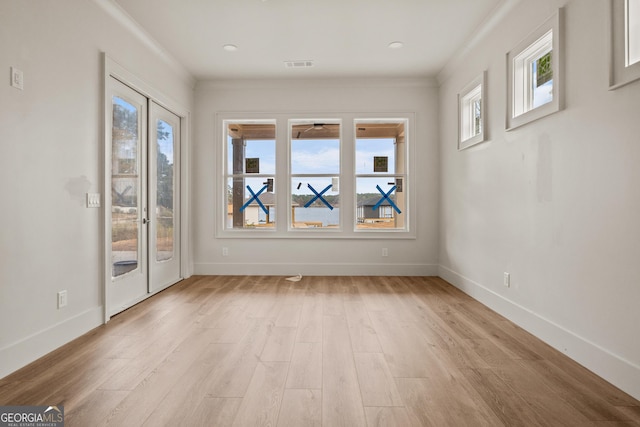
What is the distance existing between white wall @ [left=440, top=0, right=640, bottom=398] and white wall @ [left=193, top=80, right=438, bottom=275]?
4.27 ft

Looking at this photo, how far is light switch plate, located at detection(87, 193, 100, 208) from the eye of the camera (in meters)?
2.86

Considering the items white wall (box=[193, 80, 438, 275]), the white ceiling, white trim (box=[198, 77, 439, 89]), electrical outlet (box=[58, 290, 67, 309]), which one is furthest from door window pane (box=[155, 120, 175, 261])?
electrical outlet (box=[58, 290, 67, 309])

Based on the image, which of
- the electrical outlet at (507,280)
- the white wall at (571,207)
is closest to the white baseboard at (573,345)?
the white wall at (571,207)

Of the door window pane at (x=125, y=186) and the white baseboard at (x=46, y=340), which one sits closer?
the white baseboard at (x=46, y=340)

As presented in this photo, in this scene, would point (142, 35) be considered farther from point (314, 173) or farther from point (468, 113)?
point (468, 113)

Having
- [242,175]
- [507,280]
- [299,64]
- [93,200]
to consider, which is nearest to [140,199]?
[93,200]

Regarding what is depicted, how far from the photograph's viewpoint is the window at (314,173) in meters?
5.21

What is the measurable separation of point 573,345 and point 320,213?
138 inches

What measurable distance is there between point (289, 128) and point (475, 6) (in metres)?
2.82

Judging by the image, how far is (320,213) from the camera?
5.23 meters

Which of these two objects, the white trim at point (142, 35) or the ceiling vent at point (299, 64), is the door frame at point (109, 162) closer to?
the white trim at point (142, 35)

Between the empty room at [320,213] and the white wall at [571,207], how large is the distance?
0.02 meters

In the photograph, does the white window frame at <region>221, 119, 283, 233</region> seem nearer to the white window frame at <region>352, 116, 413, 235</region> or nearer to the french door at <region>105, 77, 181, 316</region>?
the french door at <region>105, 77, 181, 316</region>

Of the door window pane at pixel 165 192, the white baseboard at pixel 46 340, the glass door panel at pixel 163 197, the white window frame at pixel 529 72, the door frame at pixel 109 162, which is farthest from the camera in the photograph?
the door window pane at pixel 165 192
